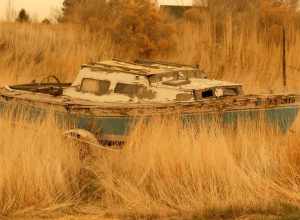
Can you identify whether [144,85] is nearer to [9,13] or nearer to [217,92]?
[217,92]

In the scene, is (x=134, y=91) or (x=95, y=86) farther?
(x=95, y=86)

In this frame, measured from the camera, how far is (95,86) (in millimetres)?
12344

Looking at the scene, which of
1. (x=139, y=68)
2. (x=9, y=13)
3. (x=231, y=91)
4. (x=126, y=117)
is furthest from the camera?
(x=9, y=13)

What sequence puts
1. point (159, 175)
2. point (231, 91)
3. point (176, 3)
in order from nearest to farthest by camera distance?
1. point (159, 175)
2. point (231, 91)
3. point (176, 3)

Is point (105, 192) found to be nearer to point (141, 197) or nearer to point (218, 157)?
point (141, 197)

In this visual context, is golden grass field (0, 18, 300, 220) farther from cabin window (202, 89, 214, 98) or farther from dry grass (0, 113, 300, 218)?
cabin window (202, 89, 214, 98)

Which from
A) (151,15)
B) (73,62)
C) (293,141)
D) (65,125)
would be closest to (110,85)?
(65,125)

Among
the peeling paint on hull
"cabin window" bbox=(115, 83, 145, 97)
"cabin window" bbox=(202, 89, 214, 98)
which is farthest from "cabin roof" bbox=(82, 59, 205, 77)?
the peeling paint on hull

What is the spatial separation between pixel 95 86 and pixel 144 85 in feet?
3.12

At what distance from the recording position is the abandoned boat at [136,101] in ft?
36.0

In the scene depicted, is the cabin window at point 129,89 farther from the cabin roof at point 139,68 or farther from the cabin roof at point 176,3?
the cabin roof at point 176,3

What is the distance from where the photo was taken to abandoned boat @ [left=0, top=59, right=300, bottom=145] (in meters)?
11.0

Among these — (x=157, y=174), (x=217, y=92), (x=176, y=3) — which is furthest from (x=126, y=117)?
(x=176, y=3)

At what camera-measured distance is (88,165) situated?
9.44m
